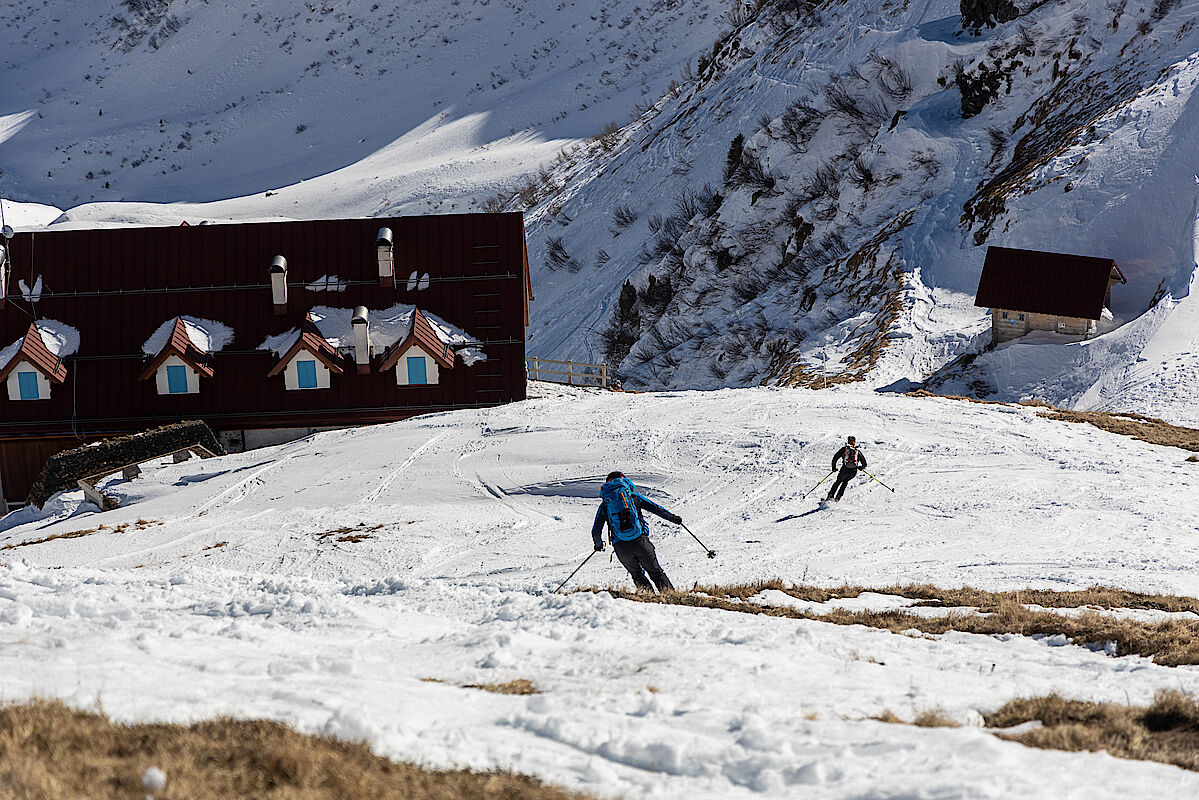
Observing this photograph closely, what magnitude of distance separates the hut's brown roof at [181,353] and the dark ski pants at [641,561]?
21.2 meters

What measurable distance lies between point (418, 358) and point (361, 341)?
191cm

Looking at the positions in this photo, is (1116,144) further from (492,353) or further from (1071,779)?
(1071,779)

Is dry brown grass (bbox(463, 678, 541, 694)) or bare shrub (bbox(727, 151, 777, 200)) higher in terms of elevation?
bare shrub (bbox(727, 151, 777, 200))

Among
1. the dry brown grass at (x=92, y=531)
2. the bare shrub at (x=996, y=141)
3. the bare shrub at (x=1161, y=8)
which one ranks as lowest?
the dry brown grass at (x=92, y=531)

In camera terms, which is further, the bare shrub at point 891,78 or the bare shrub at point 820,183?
the bare shrub at point 891,78

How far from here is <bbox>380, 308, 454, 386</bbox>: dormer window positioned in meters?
29.4

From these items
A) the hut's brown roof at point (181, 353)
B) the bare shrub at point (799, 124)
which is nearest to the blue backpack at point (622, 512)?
the hut's brown roof at point (181, 353)

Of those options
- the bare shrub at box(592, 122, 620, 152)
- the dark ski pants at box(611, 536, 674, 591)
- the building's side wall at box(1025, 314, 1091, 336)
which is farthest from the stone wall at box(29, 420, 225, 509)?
the bare shrub at box(592, 122, 620, 152)

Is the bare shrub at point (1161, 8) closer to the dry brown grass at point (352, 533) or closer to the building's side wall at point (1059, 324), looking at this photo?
the building's side wall at point (1059, 324)

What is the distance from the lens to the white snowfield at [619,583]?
615 cm

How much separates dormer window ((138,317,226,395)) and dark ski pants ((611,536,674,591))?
2120 centimetres

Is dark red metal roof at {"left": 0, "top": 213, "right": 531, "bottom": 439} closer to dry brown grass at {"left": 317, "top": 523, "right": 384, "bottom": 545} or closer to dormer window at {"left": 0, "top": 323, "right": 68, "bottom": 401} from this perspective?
dormer window at {"left": 0, "top": 323, "right": 68, "bottom": 401}

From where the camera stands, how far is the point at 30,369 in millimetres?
28562

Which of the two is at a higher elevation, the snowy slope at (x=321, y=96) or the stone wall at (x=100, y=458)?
the snowy slope at (x=321, y=96)
